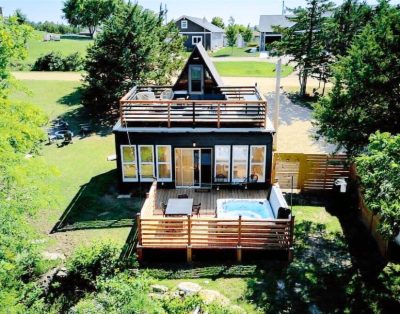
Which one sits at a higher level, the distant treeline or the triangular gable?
the distant treeline

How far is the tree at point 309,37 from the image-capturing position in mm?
34031

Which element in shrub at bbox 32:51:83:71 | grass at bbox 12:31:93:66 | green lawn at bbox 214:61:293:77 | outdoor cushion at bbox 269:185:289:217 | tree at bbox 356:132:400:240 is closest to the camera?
tree at bbox 356:132:400:240

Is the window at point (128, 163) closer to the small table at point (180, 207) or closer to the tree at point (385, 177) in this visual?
the small table at point (180, 207)

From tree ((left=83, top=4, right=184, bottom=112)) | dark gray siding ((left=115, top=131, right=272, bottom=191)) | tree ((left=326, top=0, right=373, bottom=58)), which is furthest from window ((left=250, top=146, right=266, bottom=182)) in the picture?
tree ((left=326, top=0, right=373, bottom=58))

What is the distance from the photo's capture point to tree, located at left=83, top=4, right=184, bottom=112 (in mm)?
29531

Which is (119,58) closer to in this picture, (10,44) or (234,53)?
(10,44)

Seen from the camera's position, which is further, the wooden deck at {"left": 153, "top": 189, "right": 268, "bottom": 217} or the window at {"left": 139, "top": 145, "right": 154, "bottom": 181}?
the window at {"left": 139, "top": 145, "right": 154, "bottom": 181}

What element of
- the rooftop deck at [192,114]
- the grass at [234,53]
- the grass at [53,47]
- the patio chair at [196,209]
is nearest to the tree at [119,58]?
the rooftop deck at [192,114]

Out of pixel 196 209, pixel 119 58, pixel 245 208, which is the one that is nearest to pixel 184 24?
pixel 119 58

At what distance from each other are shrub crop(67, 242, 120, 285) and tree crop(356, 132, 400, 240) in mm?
8375

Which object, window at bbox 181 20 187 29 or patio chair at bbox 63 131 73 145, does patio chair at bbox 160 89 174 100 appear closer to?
patio chair at bbox 63 131 73 145

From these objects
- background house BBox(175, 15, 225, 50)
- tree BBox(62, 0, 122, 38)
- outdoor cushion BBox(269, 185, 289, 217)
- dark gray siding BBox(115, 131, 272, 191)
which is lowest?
outdoor cushion BBox(269, 185, 289, 217)

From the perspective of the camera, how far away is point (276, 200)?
50.6 ft

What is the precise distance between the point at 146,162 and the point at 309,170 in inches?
319
